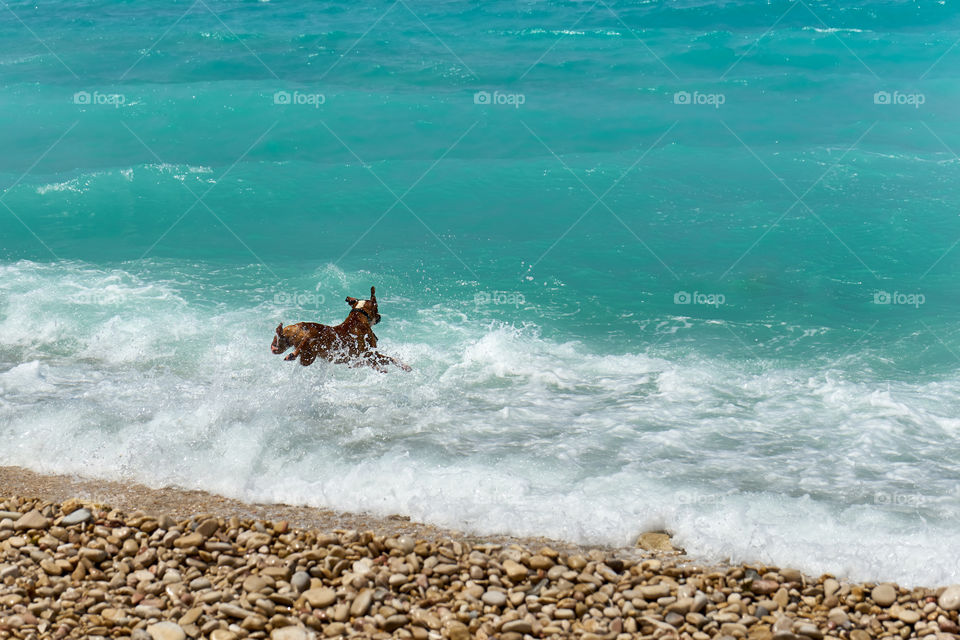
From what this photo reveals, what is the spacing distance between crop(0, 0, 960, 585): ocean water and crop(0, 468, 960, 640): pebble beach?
24.4 inches

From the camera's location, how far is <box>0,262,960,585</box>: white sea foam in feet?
25.6

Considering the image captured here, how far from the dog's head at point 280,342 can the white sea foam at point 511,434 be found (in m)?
0.79

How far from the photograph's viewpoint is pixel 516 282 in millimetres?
14469

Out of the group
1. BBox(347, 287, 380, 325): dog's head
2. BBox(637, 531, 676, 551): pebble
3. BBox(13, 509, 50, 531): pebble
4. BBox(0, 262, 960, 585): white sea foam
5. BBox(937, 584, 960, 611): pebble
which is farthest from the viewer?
BBox(347, 287, 380, 325): dog's head

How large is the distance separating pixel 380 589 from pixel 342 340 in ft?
13.8

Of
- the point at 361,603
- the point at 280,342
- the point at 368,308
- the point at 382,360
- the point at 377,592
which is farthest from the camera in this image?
the point at 382,360

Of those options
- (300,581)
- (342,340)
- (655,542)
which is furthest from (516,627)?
(342,340)

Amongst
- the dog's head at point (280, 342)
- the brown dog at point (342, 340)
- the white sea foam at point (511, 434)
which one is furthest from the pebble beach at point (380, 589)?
the brown dog at point (342, 340)

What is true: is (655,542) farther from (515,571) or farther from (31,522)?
(31,522)

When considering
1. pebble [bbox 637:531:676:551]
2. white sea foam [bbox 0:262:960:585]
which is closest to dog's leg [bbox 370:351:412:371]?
white sea foam [bbox 0:262:960:585]

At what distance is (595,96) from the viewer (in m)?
25.1

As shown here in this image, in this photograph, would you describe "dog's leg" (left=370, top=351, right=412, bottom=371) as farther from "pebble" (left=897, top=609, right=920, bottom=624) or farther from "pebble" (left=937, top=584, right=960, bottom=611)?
"pebble" (left=937, top=584, right=960, bottom=611)

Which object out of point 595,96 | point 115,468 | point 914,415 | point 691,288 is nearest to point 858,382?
point 914,415

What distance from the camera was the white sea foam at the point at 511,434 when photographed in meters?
7.80
